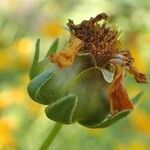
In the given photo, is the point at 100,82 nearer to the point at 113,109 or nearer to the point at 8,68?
the point at 113,109

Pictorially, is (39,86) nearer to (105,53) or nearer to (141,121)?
(105,53)

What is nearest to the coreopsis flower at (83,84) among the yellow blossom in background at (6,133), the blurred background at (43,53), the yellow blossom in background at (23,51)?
the blurred background at (43,53)

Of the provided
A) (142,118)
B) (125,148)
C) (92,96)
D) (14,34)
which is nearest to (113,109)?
(92,96)

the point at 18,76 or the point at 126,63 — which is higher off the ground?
the point at 126,63

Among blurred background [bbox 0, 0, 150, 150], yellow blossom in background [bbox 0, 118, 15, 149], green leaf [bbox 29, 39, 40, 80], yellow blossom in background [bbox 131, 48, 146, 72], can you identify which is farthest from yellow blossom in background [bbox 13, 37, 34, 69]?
green leaf [bbox 29, 39, 40, 80]

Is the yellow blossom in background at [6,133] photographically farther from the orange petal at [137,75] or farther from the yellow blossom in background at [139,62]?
the yellow blossom in background at [139,62]

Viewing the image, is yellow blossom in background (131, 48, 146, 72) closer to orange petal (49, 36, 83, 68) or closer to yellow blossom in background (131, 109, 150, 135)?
yellow blossom in background (131, 109, 150, 135)
